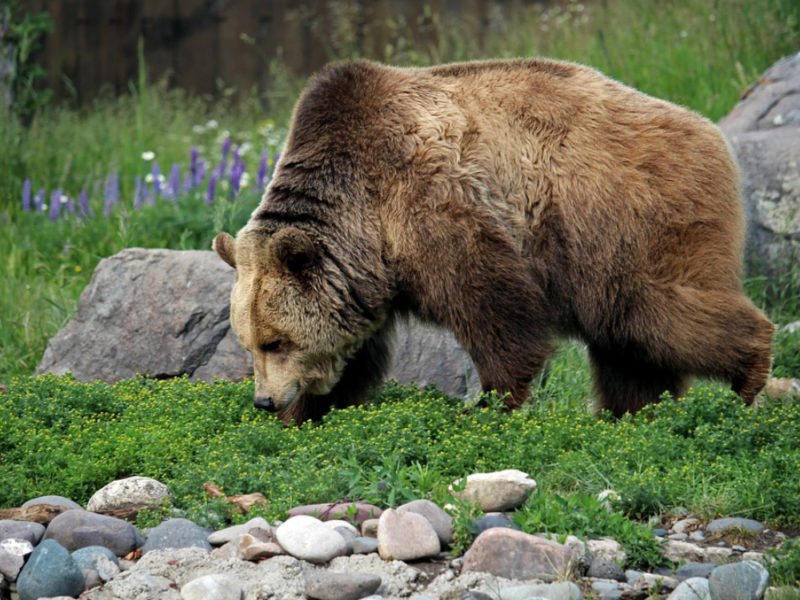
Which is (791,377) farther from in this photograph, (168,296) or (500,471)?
(168,296)

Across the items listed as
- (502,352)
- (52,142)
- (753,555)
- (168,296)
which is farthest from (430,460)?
(52,142)

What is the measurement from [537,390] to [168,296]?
235 cm

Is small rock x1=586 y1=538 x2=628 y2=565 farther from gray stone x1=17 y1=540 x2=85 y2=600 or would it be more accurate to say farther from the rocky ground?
gray stone x1=17 y1=540 x2=85 y2=600

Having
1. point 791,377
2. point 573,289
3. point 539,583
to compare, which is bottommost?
point 791,377

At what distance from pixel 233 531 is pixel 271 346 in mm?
1522

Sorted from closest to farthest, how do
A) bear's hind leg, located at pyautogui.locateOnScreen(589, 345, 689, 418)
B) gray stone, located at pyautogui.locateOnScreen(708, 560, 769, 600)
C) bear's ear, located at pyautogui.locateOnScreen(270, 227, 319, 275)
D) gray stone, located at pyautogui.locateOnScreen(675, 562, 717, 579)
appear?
gray stone, located at pyautogui.locateOnScreen(708, 560, 769, 600) → gray stone, located at pyautogui.locateOnScreen(675, 562, 717, 579) → bear's ear, located at pyautogui.locateOnScreen(270, 227, 319, 275) → bear's hind leg, located at pyautogui.locateOnScreen(589, 345, 689, 418)

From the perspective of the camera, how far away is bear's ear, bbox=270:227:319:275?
16.8 feet

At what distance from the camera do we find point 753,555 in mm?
3686

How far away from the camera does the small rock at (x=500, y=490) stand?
4.02 metres

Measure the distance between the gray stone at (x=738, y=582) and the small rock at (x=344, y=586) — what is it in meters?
1.05

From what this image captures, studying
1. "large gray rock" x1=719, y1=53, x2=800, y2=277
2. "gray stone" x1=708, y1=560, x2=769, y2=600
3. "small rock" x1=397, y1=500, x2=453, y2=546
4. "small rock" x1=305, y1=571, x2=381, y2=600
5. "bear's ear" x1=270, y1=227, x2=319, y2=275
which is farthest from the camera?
"large gray rock" x1=719, y1=53, x2=800, y2=277

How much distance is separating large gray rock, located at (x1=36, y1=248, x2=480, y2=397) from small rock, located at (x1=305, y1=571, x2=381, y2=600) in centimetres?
294

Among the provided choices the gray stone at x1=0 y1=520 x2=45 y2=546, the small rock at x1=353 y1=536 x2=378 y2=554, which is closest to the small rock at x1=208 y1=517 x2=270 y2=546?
the small rock at x1=353 y1=536 x2=378 y2=554

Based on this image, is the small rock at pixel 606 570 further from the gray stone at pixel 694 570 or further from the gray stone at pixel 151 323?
the gray stone at pixel 151 323
